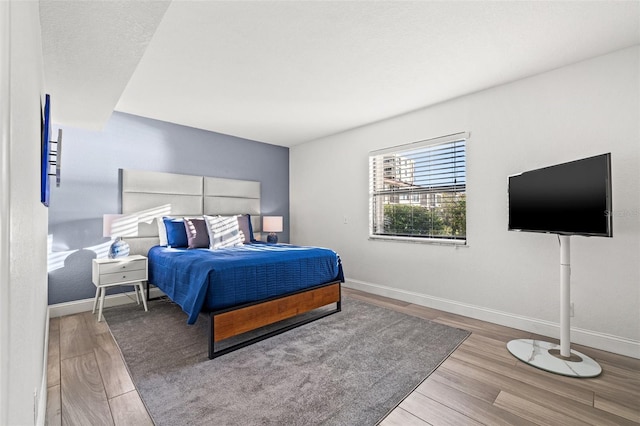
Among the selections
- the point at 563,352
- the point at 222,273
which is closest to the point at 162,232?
the point at 222,273

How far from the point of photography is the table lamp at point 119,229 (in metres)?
3.44

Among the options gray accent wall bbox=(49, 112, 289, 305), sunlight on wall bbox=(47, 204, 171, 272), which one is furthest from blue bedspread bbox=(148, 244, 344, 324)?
gray accent wall bbox=(49, 112, 289, 305)

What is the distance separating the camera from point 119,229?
3.66 metres

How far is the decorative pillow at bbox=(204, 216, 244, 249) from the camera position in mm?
3797

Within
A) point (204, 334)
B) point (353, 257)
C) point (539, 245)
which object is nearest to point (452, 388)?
point (539, 245)

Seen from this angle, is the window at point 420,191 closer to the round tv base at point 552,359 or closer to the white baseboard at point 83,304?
the round tv base at point 552,359

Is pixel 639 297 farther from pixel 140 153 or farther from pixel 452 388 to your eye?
pixel 140 153

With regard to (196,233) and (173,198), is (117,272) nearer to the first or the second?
(196,233)

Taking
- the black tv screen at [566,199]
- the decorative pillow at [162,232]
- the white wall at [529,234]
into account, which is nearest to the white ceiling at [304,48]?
the white wall at [529,234]

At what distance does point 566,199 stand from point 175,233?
404 centimetres

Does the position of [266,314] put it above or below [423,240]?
below

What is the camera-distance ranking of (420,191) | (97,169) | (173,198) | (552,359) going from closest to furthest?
(552,359)
(97,169)
(420,191)
(173,198)

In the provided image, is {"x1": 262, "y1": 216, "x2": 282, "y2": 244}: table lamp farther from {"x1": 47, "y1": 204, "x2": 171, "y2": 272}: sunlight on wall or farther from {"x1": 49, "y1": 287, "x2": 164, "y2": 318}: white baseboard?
{"x1": 49, "y1": 287, "x2": 164, "y2": 318}: white baseboard

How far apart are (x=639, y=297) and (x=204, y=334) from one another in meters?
3.71
